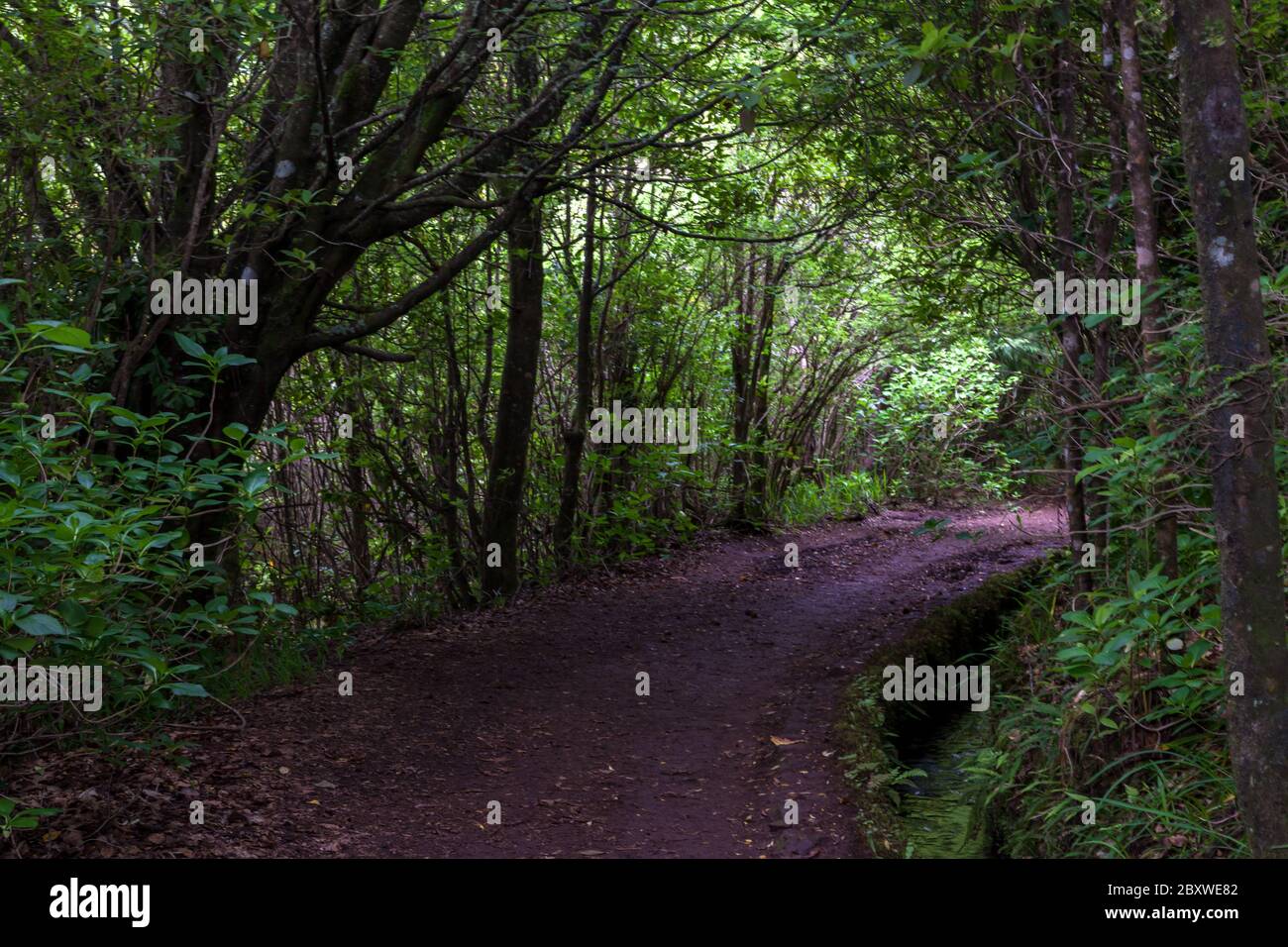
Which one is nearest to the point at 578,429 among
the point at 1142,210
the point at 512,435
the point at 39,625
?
the point at 512,435

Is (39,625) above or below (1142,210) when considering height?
below

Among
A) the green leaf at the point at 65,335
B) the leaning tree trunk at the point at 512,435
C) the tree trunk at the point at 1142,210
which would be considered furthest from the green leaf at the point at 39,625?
the leaning tree trunk at the point at 512,435

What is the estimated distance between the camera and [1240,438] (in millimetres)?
3908

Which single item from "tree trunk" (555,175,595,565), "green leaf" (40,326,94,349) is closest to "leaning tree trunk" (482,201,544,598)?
"tree trunk" (555,175,595,565)

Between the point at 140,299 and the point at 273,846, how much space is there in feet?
12.2

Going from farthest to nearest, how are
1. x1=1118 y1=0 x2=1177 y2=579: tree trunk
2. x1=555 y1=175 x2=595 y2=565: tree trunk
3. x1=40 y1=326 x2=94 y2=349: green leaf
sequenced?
x1=555 y1=175 x2=595 y2=565: tree trunk, x1=1118 y1=0 x2=1177 y2=579: tree trunk, x1=40 y1=326 x2=94 y2=349: green leaf

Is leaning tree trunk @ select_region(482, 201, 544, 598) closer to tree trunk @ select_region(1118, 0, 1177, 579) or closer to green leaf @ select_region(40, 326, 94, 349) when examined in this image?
tree trunk @ select_region(1118, 0, 1177, 579)

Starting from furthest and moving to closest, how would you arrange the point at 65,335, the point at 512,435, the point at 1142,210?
1. the point at 512,435
2. the point at 1142,210
3. the point at 65,335

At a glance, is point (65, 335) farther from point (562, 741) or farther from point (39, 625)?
point (562, 741)

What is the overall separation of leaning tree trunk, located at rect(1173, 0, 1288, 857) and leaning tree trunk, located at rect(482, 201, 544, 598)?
721 cm

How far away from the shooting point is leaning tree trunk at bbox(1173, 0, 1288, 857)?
12.9ft

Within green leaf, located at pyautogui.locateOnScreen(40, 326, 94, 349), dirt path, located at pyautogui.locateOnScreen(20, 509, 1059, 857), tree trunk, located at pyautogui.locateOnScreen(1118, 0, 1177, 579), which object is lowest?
dirt path, located at pyautogui.locateOnScreen(20, 509, 1059, 857)

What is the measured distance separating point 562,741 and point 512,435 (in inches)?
184

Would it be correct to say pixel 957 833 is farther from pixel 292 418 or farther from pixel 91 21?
pixel 292 418
